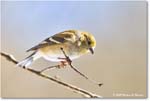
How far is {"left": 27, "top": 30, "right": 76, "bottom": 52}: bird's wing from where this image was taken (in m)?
1.31

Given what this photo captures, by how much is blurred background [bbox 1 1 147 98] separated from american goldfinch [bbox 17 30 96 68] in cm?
3

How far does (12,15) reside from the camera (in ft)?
4.32

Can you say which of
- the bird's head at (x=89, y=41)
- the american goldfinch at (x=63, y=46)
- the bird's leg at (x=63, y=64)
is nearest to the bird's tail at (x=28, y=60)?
the american goldfinch at (x=63, y=46)

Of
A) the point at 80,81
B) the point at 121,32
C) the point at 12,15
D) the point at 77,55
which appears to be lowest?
the point at 80,81

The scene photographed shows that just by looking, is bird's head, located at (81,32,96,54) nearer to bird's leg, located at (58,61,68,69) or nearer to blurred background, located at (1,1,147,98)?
blurred background, located at (1,1,147,98)

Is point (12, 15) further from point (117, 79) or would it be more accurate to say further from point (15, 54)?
point (117, 79)

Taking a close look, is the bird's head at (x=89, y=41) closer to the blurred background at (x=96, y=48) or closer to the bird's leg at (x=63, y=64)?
the blurred background at (x=96, y=48)

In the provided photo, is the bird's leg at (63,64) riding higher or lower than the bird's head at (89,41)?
lower

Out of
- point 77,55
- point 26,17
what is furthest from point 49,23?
point 77,55

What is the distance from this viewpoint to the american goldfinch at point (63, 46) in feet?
4.31

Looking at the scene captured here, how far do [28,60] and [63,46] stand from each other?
219mm

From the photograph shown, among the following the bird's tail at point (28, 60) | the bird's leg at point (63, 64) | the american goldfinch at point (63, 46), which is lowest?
the bird's leg at point (63, 64)

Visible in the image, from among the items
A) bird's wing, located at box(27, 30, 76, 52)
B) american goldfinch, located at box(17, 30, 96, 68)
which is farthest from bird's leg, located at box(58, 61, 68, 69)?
bird's wing, located at box(27, 30, 76, 52)

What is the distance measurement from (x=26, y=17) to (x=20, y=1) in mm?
101
